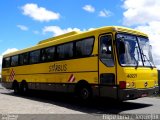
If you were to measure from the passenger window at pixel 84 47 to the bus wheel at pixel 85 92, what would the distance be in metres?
1.51

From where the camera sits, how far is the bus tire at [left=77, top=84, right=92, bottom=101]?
13990mm

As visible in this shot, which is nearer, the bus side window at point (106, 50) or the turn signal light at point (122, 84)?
the turn signal light at point (122, 84)

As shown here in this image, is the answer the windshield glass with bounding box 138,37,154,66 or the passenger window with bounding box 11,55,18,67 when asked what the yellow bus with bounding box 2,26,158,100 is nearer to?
the windshield glass with bounding box 138,37,154,66

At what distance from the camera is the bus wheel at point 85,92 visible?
551 inches

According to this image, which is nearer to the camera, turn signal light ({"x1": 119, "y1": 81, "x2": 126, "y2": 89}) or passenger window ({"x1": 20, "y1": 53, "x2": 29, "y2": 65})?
turn signal light ({"x1": 119, "y1": 81, "x2": 126, "y2": 89})

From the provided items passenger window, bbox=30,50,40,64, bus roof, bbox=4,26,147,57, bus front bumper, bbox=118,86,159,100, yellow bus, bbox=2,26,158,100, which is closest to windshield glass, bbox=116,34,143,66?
yellow bus, bbox=2,26,158,100

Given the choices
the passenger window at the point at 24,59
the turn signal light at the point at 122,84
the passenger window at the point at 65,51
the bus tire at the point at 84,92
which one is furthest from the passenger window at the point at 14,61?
the turn signal light at the point at 122,84

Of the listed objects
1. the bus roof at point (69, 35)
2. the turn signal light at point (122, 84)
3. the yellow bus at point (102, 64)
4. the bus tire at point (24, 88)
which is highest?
the bus roof at point (69, 35)

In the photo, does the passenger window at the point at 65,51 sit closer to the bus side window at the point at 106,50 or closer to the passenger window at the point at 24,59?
the bus side window at the point at 106,50

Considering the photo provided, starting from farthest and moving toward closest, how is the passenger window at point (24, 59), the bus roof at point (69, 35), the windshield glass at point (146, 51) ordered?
the passenger window at point (24, 59) → the windshield glass at point (146, 51) → the bus roof at point (69, 35)

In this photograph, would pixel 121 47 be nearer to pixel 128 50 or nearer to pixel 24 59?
pixel 128 50

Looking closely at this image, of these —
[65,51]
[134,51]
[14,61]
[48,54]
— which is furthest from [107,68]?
[14,61]

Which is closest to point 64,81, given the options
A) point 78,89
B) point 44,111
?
point 78,89

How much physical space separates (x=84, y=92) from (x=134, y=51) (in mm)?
3091
